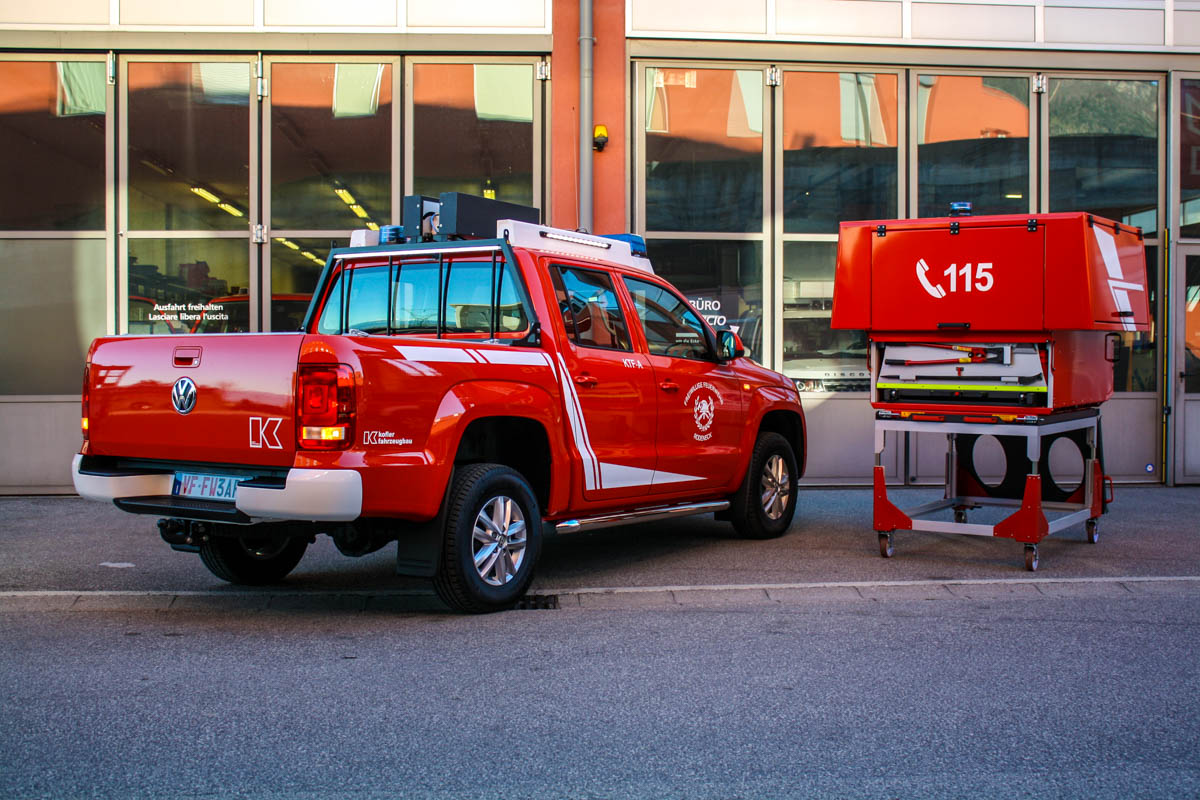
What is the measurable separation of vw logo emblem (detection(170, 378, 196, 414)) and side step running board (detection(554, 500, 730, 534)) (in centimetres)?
221

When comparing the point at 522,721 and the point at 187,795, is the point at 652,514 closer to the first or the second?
the point at 522,721

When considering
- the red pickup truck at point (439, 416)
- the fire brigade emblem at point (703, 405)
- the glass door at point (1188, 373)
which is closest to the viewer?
the red pickup truck at point (439, 416)

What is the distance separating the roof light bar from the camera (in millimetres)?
7391

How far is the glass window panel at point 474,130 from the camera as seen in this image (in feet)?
40.8

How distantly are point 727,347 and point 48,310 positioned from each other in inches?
294

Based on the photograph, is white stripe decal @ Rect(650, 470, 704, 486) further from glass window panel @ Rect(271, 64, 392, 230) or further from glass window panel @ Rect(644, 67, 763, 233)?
glass window panel @ Rect(271, 64, 392, 230)

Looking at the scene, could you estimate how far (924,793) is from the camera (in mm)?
3807

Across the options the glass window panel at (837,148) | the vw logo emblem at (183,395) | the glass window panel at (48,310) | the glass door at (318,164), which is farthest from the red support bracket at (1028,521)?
the glass window panel at (48,310)

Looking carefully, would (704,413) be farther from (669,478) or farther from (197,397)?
(197,397)

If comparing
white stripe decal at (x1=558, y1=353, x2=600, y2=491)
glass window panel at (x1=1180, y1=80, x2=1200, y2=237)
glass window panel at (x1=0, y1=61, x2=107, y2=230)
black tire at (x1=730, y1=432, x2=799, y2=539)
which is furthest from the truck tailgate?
glass window panel at (x1=1180, y1=80, x2=1200, y2=237)

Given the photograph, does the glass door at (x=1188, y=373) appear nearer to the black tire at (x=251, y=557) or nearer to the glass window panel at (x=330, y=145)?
the glass window panel at (x=330, y=145)

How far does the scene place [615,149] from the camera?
41.1ft

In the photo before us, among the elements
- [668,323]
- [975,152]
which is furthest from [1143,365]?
[668,323]

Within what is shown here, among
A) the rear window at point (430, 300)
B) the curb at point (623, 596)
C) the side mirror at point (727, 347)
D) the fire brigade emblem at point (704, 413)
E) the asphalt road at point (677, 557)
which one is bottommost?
the curb at point (623, 596)
